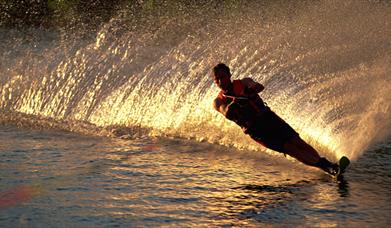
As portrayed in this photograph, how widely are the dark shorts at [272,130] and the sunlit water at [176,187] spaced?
1.21ft

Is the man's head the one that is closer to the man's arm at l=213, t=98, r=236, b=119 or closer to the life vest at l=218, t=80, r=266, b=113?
the life vest at l=218, t=80, r=266, b=113

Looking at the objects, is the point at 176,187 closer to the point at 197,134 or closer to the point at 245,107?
the point at 245,107

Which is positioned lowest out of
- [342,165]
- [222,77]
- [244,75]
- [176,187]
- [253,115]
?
[176,187]

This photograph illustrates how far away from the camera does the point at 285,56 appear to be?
44.6 feet

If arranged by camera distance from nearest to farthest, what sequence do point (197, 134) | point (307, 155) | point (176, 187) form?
point (176, 187) < point (307, 155) < point (197, 134)

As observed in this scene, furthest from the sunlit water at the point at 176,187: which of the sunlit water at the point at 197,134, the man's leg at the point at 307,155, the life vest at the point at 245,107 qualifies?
the life vest at the point at 245,107

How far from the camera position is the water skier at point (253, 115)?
26.1ft

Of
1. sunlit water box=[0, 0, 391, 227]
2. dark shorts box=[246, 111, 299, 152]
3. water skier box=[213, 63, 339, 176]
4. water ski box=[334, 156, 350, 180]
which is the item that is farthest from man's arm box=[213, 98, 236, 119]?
water ski box=[334, 156, 350, 180]

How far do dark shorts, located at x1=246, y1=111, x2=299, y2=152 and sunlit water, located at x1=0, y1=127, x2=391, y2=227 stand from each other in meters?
0.37

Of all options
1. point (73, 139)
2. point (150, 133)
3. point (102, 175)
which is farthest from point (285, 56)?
point (102, 175)

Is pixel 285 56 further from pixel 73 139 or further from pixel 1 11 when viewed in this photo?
pixel 1 11

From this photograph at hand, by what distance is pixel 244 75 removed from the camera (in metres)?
11.9

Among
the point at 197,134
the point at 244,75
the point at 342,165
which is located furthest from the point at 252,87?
the point at 244,75

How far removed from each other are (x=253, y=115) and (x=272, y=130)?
264mm
